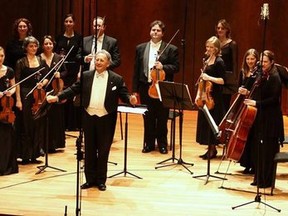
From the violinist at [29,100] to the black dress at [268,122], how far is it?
2.34 m

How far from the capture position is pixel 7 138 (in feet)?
21.1

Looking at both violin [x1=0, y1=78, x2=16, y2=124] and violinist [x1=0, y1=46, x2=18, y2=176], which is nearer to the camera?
violin [x1=0, y1=78, x2=16, y2=124]

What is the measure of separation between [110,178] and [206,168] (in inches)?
44.1

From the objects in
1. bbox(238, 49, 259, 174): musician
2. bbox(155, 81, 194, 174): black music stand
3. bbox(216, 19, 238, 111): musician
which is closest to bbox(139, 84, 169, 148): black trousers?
bbox(155, 81, 194, 174): black music stand

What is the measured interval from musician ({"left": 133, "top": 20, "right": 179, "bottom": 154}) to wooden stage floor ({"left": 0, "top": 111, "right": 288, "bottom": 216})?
240 millimetres

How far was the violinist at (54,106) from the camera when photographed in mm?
6960

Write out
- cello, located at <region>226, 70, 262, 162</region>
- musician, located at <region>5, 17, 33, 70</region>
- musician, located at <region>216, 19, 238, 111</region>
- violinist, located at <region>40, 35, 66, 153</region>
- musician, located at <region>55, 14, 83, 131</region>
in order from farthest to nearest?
1. musician, located at <region>55, 14, 83, 131</region>
2. musician, located at <region>216, 19, 238, 111</region>
3. musician, located at <region>5, 17, 33, 70</region>
4. violinist, located at <region>40, 35, 66, 153</region>
5. cello, located at <region>226, 70, 262, 162</region>

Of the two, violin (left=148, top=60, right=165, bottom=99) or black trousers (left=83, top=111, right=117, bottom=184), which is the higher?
violin (left=148, top=60, right=165, bottom=99)

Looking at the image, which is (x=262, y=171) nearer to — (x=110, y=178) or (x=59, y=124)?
(x=110, y=178)

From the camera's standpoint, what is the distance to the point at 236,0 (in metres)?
10.3

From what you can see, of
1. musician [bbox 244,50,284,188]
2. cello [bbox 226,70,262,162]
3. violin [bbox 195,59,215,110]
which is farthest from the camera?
violin [bbox 195,59,215,110]

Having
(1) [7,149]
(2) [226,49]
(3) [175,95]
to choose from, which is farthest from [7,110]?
(2) [226,49]

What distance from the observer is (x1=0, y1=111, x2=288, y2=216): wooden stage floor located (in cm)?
534

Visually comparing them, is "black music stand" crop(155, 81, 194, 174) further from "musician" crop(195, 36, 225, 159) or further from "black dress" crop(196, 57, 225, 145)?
"black dress" crop(196, 57, 225, 145)
